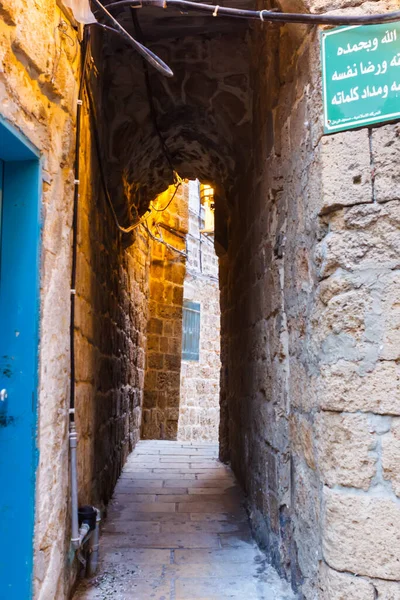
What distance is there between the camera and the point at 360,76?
1.79 metres

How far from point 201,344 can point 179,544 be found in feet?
26.3

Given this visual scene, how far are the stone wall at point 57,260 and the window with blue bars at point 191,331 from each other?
7.20 metres

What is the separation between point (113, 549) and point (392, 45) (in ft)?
8.88

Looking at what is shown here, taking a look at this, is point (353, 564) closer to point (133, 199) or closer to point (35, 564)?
point (35, 564)

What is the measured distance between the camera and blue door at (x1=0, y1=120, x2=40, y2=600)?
1724 mm

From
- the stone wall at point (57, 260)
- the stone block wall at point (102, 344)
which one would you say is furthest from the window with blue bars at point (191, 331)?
the stone wall at point (57, 260)

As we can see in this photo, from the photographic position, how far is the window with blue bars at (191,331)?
1048cm

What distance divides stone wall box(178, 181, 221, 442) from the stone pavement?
566 centimetres

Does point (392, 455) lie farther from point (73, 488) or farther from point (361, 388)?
point (73, 488)

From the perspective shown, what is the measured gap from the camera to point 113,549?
291 cm

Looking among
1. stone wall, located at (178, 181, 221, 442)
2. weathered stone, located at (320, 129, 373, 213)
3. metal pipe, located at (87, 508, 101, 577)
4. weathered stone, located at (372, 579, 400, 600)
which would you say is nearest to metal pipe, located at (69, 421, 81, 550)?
metal pipe, located at (87, 508, 101, 577)

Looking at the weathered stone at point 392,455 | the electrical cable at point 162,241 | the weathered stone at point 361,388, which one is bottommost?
the weathered stone at point 392,455

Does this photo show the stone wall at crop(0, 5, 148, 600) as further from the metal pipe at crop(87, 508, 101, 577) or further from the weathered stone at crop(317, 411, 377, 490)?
the weathered stone at crop(317, 411, 377, 490)

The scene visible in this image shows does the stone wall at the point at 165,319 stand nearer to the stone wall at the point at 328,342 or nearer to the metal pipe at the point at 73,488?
the stone wall at the point at 328,342
